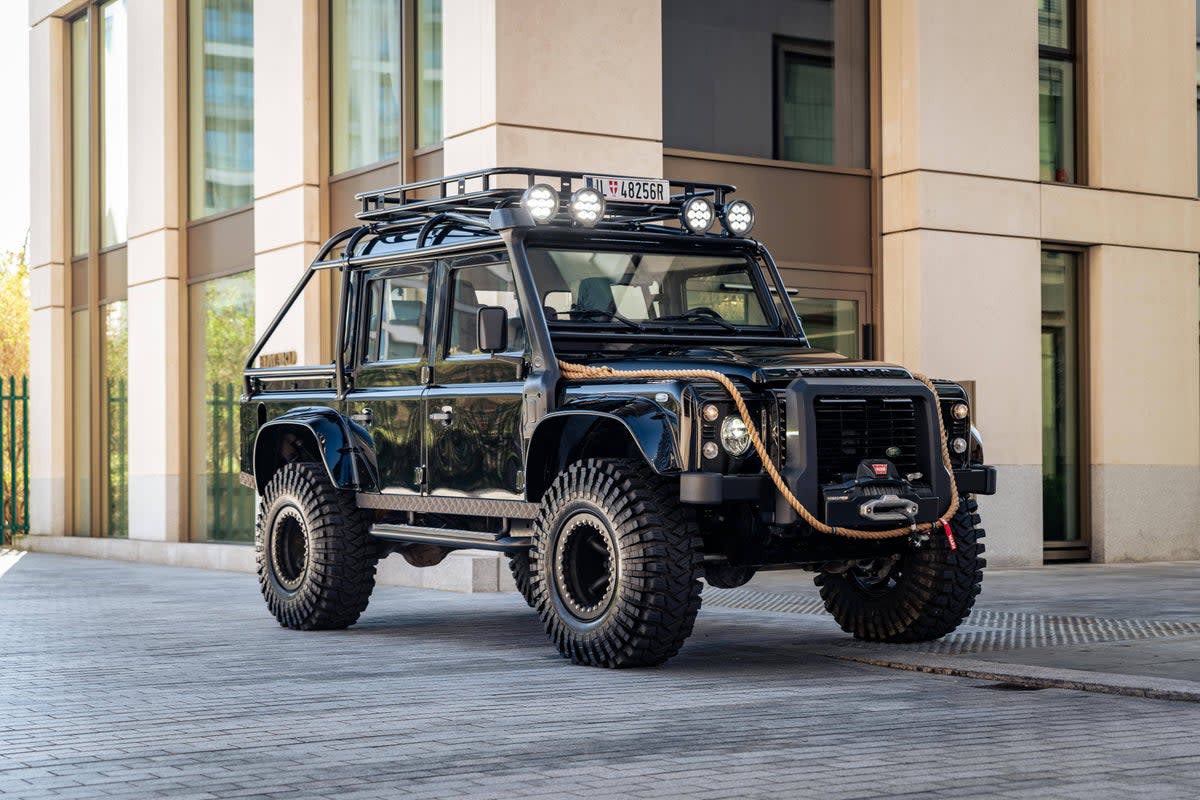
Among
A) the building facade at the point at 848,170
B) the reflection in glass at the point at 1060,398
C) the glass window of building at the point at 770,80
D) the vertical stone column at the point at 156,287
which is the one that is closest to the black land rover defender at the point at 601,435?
the building facade at the point at 848,170

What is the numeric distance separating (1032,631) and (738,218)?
3.18 meters

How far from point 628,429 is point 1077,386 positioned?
34.7ft

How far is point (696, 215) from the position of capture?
10.6 meters

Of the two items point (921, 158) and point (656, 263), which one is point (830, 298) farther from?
point (656, 263)

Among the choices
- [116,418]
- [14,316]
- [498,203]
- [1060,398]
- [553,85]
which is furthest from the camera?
[14,316]

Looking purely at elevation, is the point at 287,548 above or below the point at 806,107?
below

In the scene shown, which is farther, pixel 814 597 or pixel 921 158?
pixel 921 158

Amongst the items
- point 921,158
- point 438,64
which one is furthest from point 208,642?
point 921,158

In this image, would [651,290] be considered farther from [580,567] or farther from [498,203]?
[580,567]

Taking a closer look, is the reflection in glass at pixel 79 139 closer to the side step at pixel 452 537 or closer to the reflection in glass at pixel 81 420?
the reflection in glass at pixel 81 420

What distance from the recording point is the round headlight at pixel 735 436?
8.55 meters

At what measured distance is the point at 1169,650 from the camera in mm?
9578

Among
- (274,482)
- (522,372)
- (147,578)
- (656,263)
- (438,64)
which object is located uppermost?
(438,64)

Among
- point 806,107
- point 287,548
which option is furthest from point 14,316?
point 287,548
